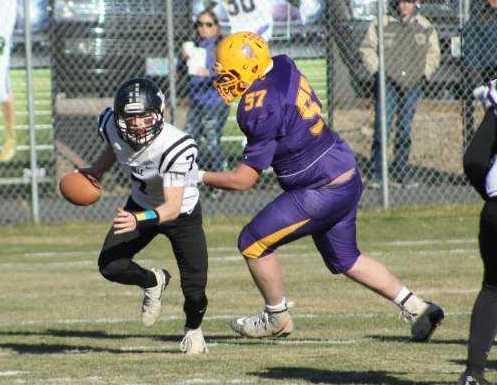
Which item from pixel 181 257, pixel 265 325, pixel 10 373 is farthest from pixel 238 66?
pixel 10 373

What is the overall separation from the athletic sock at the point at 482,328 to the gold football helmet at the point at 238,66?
85.6 inches

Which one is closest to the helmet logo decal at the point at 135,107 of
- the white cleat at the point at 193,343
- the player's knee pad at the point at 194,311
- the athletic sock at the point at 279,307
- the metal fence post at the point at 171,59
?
the player's knee pad at the point at 194,311

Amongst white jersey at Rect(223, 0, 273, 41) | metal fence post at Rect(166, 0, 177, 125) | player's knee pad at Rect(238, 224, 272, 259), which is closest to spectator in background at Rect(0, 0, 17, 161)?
→ metal fence post at Rect(166, 0, 177, 125)

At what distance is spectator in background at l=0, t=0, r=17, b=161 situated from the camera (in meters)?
14.7

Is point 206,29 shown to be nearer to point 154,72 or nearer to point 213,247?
point 154,72

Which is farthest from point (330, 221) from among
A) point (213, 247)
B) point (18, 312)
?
point (213, 247)

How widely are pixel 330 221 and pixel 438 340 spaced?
1020mm

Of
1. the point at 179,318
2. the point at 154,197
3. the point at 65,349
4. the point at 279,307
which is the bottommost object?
the point at 179,318

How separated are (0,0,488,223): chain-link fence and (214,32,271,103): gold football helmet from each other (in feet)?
22.5

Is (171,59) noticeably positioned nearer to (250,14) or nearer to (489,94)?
(250,14)

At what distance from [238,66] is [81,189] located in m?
1.20

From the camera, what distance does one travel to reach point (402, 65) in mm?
15516

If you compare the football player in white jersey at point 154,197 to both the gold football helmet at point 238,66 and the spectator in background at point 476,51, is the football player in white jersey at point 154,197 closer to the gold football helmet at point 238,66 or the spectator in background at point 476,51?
the gold football helmet at point 238,66

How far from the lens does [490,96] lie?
606 cm
